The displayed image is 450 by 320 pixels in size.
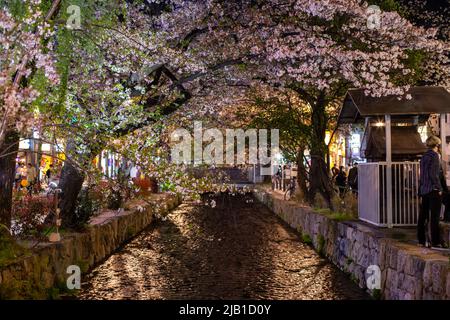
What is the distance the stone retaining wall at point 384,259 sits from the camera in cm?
721

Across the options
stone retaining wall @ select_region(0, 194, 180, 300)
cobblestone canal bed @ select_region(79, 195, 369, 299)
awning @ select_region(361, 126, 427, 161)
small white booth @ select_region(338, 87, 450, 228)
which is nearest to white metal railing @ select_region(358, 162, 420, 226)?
small white booth @ select_region(338, 87, 450, 228)

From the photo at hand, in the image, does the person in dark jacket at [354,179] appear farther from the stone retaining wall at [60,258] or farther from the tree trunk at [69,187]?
the tree trunk at [69,187]

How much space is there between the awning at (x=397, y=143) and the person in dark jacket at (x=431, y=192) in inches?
134

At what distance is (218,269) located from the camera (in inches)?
484

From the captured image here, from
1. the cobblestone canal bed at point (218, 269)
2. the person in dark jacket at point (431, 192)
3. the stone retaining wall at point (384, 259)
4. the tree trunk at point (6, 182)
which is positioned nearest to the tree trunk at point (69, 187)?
the cobblestone canal bed at point (218, 269)

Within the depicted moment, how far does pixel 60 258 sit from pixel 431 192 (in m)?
6.88

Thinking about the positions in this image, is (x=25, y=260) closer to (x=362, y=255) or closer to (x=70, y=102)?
(x=70, y=102)

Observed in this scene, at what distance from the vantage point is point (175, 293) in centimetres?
993

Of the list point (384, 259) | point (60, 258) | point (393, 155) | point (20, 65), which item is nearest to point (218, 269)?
point (60, 258)

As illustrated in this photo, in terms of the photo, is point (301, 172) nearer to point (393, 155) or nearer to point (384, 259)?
point (393, 155)

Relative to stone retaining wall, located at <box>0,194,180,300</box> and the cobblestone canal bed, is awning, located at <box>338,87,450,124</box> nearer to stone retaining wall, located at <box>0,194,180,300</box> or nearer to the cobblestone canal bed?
the cobblestone canal bed
